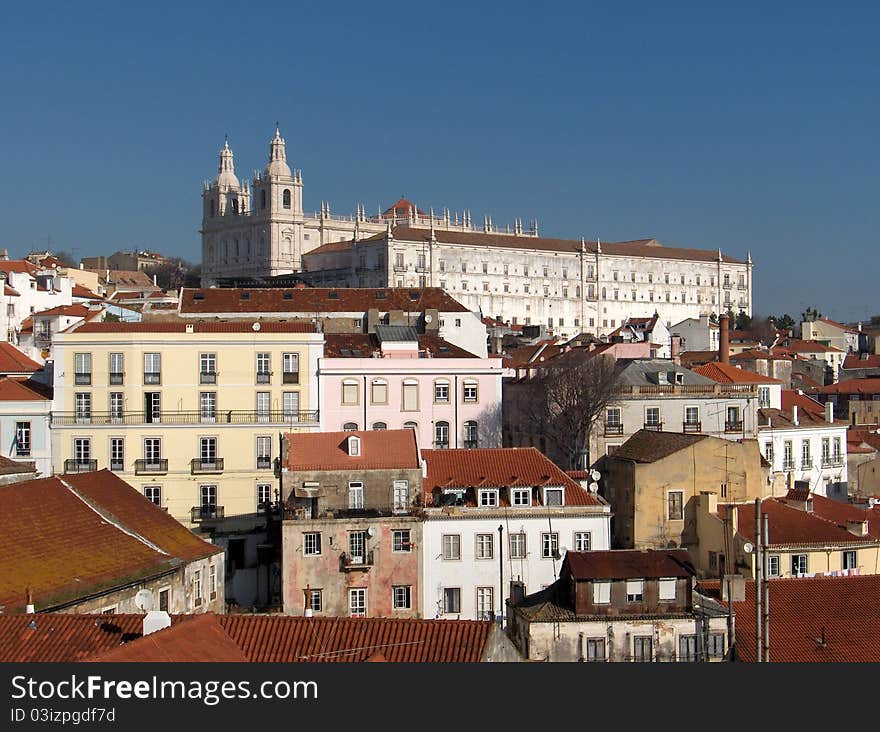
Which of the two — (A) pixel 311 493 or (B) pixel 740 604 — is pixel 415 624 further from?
(A) pixel 311 493

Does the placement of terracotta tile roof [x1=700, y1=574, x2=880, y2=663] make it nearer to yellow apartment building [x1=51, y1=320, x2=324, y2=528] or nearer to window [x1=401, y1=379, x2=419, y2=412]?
window [x1=401, y1=379, x2=419, y2=412]

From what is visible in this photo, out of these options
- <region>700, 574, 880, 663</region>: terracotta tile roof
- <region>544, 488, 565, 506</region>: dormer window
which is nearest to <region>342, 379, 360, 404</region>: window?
<region>544, 488, 565, 506</region>: dormer window

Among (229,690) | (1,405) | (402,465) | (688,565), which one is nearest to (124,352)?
(1,405)

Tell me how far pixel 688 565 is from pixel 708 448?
1183cm

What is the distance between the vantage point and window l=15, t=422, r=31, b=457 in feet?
133

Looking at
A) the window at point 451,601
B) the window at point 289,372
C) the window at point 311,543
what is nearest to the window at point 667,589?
the window at point 451,601

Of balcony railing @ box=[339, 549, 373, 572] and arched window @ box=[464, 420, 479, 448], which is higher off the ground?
arched window @ box=[464, 420, 479, 448]

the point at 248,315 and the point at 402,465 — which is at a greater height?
the point at 248,315

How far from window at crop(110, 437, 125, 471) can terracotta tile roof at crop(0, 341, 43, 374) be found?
9.30m

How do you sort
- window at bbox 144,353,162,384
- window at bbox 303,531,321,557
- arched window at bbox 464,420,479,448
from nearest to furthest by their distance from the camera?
window at bbox 303,531,321,557, window at bbox 144,353,162,384, arched window at bbox 464,420,479,448

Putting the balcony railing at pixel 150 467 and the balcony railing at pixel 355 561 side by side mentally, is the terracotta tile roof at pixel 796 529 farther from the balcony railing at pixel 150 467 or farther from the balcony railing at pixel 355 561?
the balcony railing at pixel 150 467

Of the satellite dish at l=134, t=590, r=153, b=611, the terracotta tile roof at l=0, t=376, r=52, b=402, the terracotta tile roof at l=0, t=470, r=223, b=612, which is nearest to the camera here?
the satellite dish at l=134, t=590, r=153, b=611

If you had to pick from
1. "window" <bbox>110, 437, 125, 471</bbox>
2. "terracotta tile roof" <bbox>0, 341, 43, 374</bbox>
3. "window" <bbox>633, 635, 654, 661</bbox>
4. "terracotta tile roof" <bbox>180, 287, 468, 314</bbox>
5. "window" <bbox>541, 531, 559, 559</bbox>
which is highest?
"terracotta tile roof" <bbox>180, 287, 468, 314</bbox>

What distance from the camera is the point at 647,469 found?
36.2 meters
